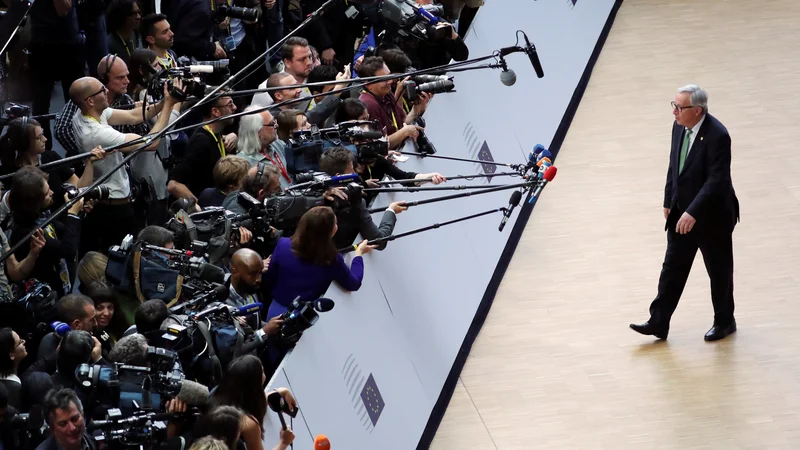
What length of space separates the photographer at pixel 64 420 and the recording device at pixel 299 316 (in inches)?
51.9

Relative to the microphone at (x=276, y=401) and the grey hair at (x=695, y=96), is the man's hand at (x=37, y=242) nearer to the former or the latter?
the microphone at (x=276, y=401)

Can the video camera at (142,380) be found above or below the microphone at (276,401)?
above

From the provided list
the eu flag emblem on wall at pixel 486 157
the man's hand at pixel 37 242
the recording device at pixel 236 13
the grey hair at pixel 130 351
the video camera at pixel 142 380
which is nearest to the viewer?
the video camera at pixel 142 380

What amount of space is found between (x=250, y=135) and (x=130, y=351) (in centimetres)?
239

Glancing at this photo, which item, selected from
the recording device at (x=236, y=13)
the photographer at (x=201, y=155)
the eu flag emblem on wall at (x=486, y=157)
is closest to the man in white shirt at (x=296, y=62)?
the recording device at (x=236, y=13)

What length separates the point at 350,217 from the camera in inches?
298

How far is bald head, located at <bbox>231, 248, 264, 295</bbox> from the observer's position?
6824 millimetres

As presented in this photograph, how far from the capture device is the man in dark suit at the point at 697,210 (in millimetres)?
8211

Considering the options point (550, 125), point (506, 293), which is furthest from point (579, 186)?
point (506, 293)

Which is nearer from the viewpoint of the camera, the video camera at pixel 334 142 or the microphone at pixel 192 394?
the microphone at pixel 192 394

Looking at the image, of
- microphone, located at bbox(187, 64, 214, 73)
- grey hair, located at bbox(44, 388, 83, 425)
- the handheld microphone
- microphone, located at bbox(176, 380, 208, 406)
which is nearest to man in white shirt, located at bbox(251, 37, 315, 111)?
microphone, located at bbox(187, 64, 214, 73)

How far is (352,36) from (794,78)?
15.7 ft

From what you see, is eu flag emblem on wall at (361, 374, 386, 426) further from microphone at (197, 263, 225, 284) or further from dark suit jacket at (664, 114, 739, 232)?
dark suit jacket at (664, 114, 739, 232)

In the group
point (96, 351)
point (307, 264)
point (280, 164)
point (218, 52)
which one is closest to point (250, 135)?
point (280, 164)
